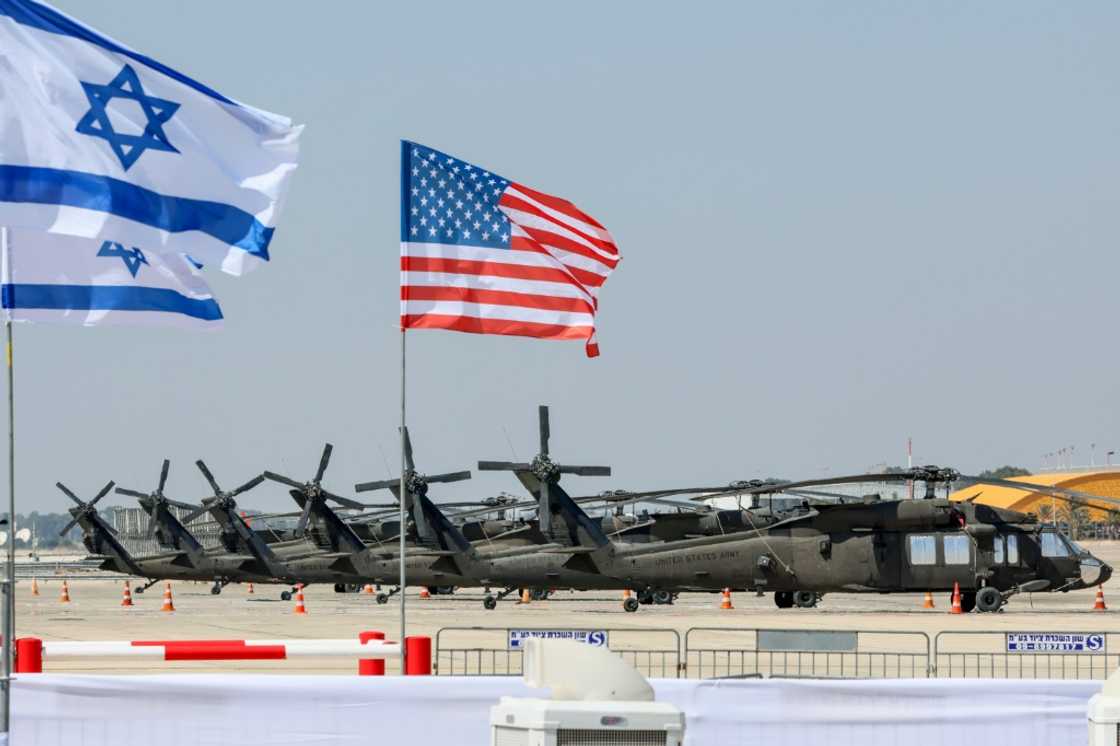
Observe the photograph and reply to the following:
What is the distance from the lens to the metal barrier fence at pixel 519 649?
1823 cm

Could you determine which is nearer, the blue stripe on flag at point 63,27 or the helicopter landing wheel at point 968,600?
the blue stripe on flag at point 63,27

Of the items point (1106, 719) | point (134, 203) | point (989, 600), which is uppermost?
point (134, 203)

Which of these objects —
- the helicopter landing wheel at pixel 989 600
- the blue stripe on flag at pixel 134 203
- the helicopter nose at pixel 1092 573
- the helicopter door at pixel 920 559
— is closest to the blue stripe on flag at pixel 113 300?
the blue stripe on flag at pixel 134 203

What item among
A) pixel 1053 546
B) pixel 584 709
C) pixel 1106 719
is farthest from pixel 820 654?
pixel 584 709

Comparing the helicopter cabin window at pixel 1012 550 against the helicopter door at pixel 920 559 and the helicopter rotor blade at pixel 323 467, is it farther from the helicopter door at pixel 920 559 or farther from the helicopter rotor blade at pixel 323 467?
the helicopter rotor blade at pixel 323 467

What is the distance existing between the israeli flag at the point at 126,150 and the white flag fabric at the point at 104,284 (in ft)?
7.55

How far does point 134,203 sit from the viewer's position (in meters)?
12.1

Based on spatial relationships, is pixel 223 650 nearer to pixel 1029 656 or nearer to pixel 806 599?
pixel 1029 656

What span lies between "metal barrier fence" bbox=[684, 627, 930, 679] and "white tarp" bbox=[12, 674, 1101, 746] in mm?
449

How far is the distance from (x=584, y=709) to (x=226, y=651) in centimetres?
644

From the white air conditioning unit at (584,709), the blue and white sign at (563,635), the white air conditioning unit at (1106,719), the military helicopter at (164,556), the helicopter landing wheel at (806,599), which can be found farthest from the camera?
the military helicopter at (164,556)

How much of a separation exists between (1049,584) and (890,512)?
3755mm

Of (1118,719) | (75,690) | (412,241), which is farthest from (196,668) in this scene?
(1118,719)

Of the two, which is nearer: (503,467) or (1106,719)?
(1106,719)
